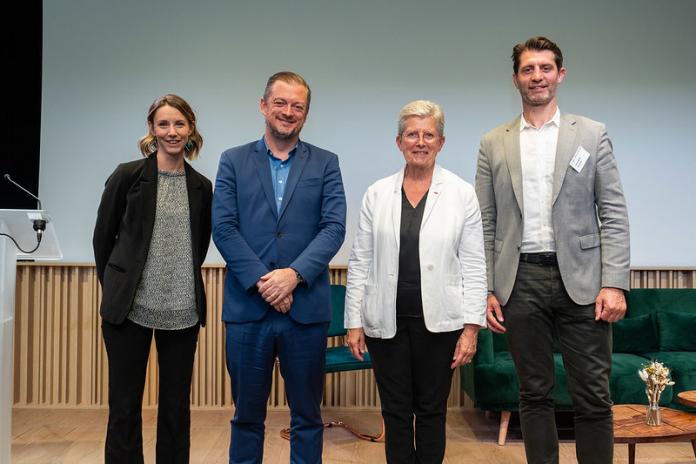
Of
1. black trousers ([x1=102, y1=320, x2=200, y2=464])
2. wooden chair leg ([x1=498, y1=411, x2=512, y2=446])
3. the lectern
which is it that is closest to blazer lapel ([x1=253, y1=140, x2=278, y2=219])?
black trousers ([x1=102, y1=320, x2=200, y2=464])

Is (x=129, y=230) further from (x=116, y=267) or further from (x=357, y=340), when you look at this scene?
(x=357, y=340)

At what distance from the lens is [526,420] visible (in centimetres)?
227

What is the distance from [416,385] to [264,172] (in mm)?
917

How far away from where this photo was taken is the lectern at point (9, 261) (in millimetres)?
2654

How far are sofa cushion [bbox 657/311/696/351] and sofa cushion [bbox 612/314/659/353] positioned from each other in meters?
0.06

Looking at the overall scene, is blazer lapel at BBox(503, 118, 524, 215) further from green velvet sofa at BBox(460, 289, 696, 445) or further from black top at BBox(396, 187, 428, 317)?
green velvet sofa at BBox(460, 289, 696, 445)

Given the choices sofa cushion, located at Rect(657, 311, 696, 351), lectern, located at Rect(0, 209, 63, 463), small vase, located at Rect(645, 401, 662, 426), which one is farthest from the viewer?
sofa cushion, located at Rect(657, 311, 696, 351)

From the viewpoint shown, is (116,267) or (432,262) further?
(116,267)

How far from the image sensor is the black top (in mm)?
2219

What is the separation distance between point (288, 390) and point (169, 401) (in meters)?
0.49

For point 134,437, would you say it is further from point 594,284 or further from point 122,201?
point 594,284

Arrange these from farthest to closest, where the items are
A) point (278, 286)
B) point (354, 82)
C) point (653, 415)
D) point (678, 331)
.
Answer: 1. point (354, 82)
2. point (678, 331)
3. point (653, 415)
4. point (278, 286)

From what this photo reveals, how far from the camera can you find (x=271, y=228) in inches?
89.0

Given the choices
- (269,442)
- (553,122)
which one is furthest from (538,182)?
(269,442)
